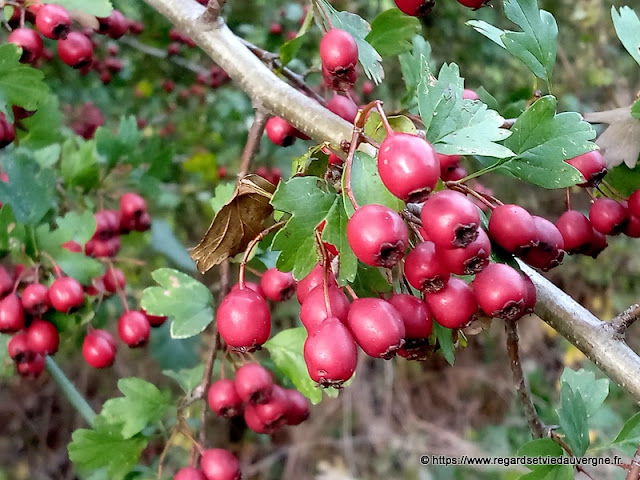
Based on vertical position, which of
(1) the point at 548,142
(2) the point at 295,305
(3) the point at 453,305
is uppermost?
(1) the point at 548,142

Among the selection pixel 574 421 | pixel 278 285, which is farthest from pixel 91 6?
pixel 574 421

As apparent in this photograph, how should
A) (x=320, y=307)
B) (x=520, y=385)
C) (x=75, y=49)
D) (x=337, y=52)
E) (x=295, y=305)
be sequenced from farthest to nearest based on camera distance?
(x=295, y=305), (x=75, y=49), (x=520, y=385), (x=337, y=52), (x=320, y=307)

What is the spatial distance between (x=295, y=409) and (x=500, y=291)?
1.58 ft

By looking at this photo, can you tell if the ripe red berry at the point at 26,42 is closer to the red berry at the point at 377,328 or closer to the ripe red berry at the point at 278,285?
the ripe red berry at the point at 278,285

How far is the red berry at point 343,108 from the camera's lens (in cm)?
93

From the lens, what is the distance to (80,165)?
4.40 feet

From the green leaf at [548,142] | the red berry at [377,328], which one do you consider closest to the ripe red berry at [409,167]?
the red berry at [377,328]

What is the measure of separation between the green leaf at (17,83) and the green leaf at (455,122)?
2.27ft

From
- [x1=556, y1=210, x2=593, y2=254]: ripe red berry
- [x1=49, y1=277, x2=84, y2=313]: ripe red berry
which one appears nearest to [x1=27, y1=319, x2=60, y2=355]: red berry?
[x1=49, y1=277, x2=84, y2=313]: ripe red berry

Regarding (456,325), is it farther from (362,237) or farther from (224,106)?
(224,106)

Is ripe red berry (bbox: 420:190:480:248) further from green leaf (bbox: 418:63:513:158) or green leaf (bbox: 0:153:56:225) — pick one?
green leaf (bbox: 0:153:56:225)

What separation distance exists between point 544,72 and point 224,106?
62.1 inches

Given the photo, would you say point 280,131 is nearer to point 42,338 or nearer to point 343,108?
point 343,108

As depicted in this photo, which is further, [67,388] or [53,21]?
[67,388]
